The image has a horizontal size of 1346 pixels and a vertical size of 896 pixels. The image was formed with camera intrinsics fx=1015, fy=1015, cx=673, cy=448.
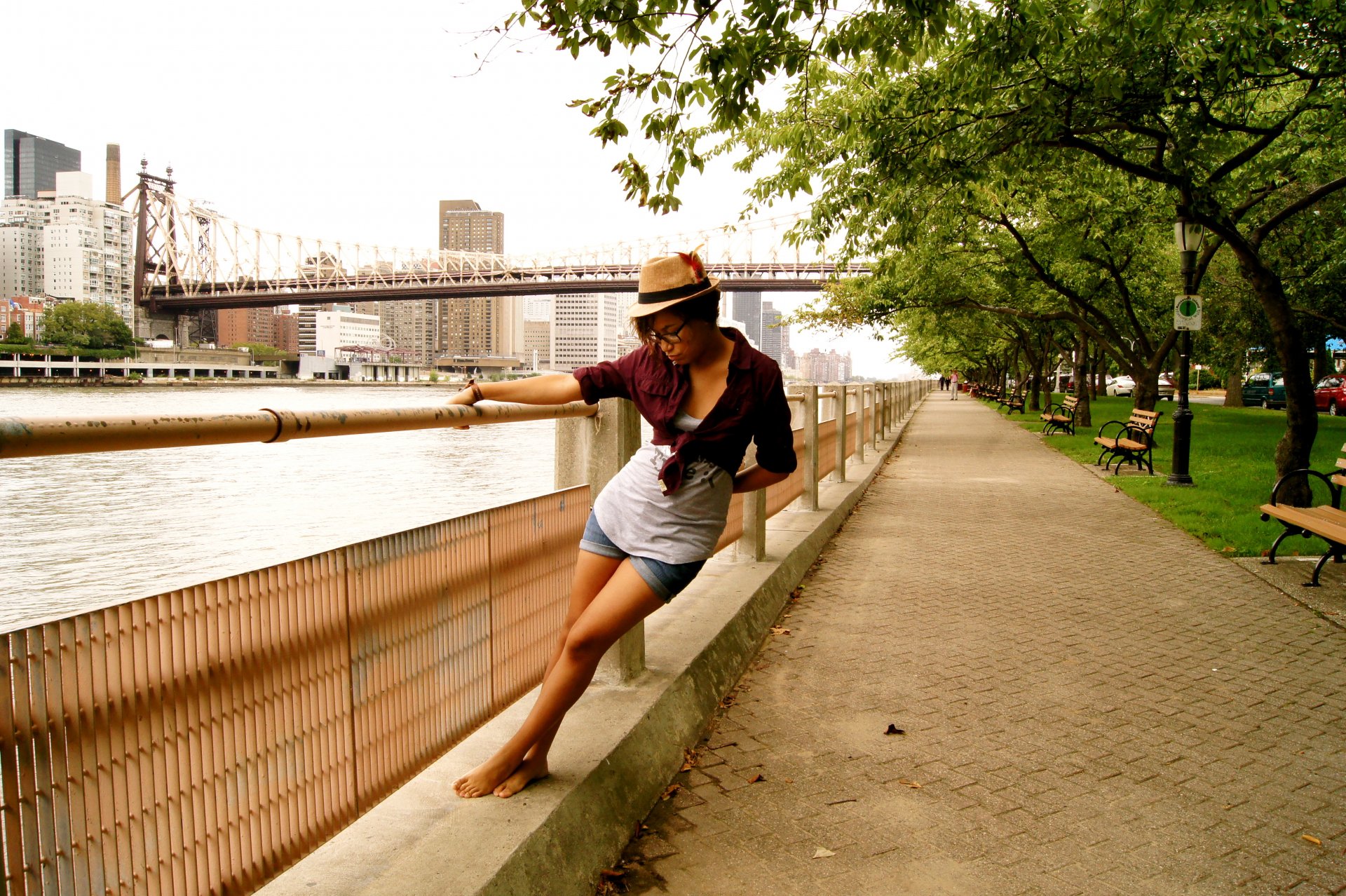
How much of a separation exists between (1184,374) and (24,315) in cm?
3076

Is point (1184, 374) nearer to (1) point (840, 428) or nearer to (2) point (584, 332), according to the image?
(1) point (840, 428)

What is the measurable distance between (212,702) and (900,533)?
27.4ft

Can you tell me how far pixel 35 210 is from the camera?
202ft

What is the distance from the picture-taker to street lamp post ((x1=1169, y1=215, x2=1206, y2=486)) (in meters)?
12.7

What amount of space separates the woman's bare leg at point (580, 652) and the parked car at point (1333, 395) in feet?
119

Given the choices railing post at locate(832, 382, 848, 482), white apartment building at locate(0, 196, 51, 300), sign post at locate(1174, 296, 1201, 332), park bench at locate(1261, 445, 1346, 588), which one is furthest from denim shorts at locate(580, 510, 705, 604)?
white apartment building at locate(0, 196, 51, 300)

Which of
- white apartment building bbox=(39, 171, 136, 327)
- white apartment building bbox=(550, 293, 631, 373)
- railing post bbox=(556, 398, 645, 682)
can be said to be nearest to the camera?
railing post bbox=(556, 398, 645, 682)

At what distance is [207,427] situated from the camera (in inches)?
70.4

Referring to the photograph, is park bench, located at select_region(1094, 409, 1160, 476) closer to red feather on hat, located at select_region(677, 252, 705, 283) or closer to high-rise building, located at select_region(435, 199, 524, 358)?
red feather on hat, located at select_region(677, 252, 705, 283)

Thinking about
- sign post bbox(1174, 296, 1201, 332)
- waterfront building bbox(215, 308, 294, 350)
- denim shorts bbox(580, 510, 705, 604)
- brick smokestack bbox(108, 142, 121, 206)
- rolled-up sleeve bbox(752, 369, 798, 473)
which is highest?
brick smokestack bbox(108, 142, 121, 206)

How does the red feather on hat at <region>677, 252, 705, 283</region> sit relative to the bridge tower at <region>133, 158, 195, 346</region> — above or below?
below

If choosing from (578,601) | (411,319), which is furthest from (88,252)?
(578,601)

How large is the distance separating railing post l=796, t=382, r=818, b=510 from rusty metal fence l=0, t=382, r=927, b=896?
5724 millimetres

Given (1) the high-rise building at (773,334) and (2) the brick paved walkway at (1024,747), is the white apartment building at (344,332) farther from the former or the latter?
(2) the brick paved walkway at (1024,747)
